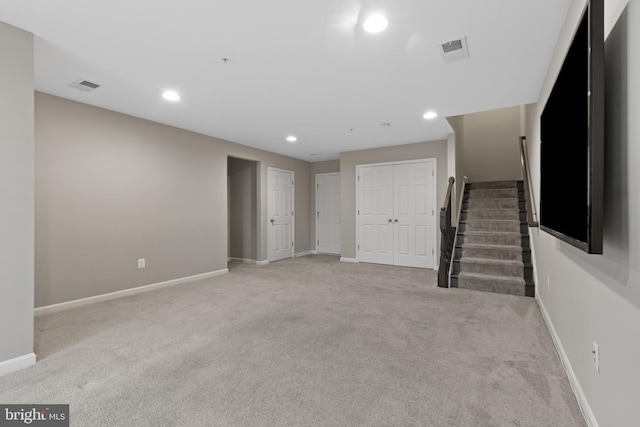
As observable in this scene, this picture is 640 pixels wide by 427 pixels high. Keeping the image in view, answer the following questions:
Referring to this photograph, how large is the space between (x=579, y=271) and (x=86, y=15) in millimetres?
3551

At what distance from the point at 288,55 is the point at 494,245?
12.8ft

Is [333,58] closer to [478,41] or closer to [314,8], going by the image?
[314,8]

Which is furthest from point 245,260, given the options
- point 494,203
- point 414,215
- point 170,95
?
point 494,203

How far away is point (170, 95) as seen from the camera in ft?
10.9

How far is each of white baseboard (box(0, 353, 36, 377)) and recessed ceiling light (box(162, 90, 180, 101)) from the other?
8.57 feet

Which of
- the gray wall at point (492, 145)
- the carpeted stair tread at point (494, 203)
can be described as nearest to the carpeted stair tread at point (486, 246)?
the carpeted stair tread at point (494, 203)

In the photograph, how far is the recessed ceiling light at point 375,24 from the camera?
2047 mm

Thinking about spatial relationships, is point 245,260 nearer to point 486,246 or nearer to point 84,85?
point 84,85

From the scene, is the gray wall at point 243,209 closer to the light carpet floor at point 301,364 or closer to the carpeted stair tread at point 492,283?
the light carpet floor at point 301,364

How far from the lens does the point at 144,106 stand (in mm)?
3670

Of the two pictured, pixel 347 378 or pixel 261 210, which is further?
pixel 261 210

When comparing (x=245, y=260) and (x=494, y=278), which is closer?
(x=494, y=278)

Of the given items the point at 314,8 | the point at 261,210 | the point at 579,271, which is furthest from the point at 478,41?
the point at 261,210

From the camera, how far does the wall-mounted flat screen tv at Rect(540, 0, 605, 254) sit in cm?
113
